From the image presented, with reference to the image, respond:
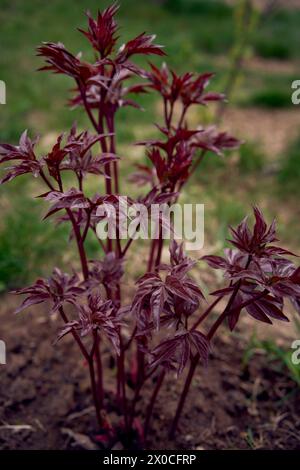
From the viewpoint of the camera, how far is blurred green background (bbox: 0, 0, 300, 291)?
318 cm

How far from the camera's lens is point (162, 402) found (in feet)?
7.01

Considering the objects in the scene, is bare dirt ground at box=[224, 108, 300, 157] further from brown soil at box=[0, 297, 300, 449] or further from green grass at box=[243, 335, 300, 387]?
brown soil at box=[0, 297, 300, 449]

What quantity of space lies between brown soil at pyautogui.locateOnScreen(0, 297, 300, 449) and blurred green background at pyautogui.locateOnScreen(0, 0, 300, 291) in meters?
0.59

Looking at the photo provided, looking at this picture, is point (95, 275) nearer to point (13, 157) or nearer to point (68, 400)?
point (13, 157)

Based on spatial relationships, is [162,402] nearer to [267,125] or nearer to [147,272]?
[147,272]

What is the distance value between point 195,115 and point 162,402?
306cm

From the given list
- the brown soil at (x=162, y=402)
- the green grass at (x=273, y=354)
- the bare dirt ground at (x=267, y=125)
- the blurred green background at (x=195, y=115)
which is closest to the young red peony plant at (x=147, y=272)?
the brown soil at (x=162, y=402)

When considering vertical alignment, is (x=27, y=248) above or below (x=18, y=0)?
below

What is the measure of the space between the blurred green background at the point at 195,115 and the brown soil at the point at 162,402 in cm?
59

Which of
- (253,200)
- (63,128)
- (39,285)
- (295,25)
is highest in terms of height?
(295,25)

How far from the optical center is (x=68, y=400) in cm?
213

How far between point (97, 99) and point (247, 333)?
1362mm

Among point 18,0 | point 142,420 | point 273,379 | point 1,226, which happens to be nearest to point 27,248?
point 1,226

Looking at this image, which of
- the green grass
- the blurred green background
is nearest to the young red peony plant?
the blurred green background
